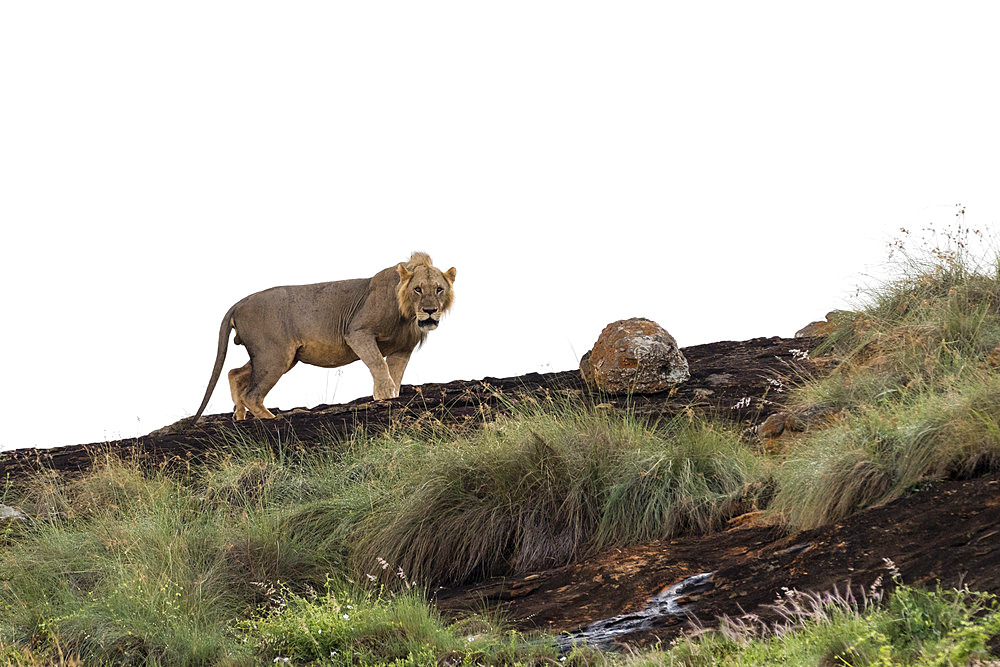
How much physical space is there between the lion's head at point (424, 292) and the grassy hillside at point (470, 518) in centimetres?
246

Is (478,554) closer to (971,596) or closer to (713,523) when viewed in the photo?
(713,523)

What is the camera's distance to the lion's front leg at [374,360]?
12.9 meters

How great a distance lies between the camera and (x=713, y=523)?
7.57 meters

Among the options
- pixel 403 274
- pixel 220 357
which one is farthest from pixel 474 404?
pixel 220 357

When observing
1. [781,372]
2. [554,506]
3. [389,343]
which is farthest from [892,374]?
[389,343]

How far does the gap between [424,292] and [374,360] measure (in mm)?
1032

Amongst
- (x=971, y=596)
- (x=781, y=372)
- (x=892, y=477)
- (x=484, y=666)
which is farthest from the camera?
(x=781, y=372)

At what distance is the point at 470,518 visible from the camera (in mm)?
7957

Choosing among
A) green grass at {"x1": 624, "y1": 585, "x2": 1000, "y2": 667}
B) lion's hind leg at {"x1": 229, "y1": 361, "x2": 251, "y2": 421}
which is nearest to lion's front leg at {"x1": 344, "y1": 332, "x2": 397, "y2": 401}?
lion's hind leg at {"x1": 229, "y1": 361, "x2": 251, "y2": 421}

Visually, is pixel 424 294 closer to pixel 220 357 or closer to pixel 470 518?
pixel 220 357


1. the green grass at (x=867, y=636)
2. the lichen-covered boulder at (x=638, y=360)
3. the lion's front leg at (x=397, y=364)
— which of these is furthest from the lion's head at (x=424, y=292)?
the green grass at (x=867, y=636)

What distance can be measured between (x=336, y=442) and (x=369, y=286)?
2.99m

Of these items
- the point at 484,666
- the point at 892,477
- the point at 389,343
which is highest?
the point at 389,343

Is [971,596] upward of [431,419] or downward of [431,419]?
downward
